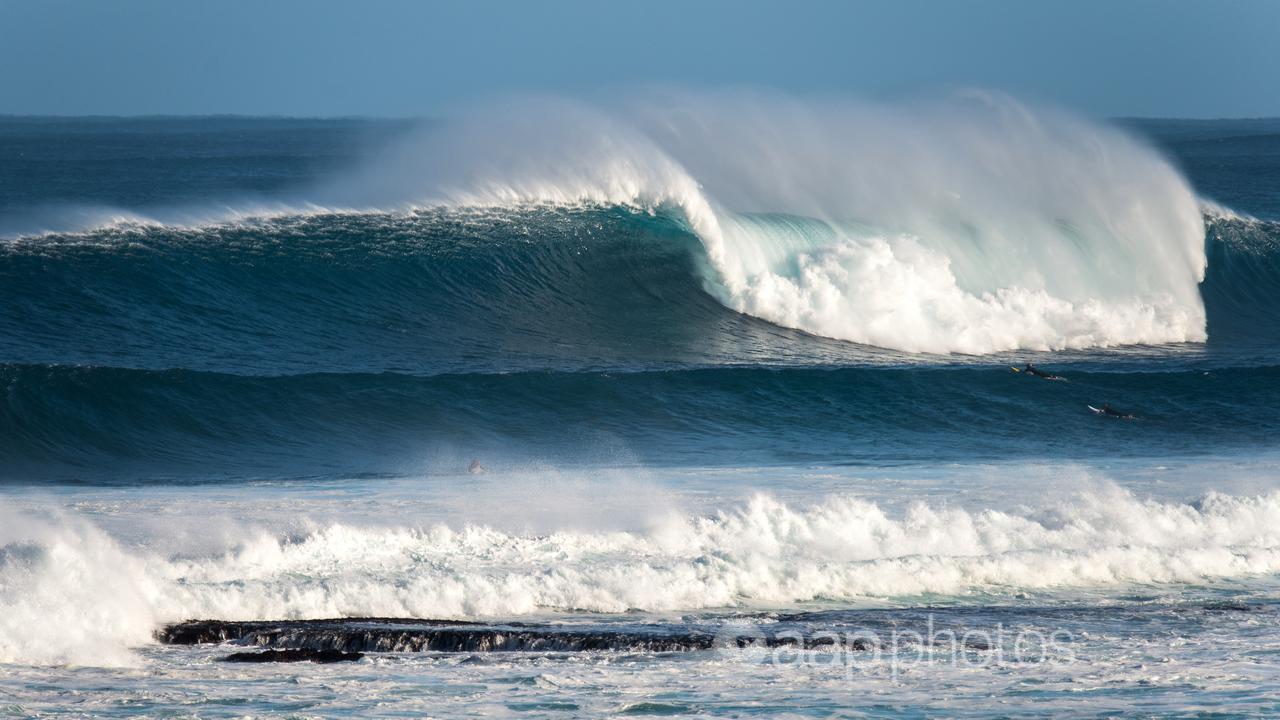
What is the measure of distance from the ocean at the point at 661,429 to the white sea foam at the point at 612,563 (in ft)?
0.10

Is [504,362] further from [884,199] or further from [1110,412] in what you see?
[884,199]

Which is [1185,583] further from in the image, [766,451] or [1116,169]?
[1116,169]

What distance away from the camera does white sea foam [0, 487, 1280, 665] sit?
7.92m

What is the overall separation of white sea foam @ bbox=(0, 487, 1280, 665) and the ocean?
3cm

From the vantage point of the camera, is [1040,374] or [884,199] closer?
[1040,374]

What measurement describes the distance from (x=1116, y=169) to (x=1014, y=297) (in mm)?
5012

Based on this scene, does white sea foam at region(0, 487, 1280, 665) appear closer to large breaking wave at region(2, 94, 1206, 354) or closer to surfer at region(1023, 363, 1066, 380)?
surfer at region(1023, 363, 1066, 380)

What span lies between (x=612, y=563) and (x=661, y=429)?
5206mm

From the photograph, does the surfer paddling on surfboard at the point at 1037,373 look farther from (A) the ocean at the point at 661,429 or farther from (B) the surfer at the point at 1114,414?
(B) the surfer at the point at 1114,414

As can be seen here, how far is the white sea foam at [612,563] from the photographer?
7918 millimetres

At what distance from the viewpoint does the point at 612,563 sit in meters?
9.10

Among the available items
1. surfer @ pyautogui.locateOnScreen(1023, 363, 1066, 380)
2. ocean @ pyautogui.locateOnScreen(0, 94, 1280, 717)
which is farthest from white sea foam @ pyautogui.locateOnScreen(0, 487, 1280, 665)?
surfer @ pyautogui.locateOnScreen(1023, 363, 1066, 380)

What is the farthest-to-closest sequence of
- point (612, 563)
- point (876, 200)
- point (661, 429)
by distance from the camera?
point (876, 200), point (661, 429), point (612, 563)

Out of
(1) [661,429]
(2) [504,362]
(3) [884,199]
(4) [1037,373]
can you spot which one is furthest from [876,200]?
(1) [661,429]
